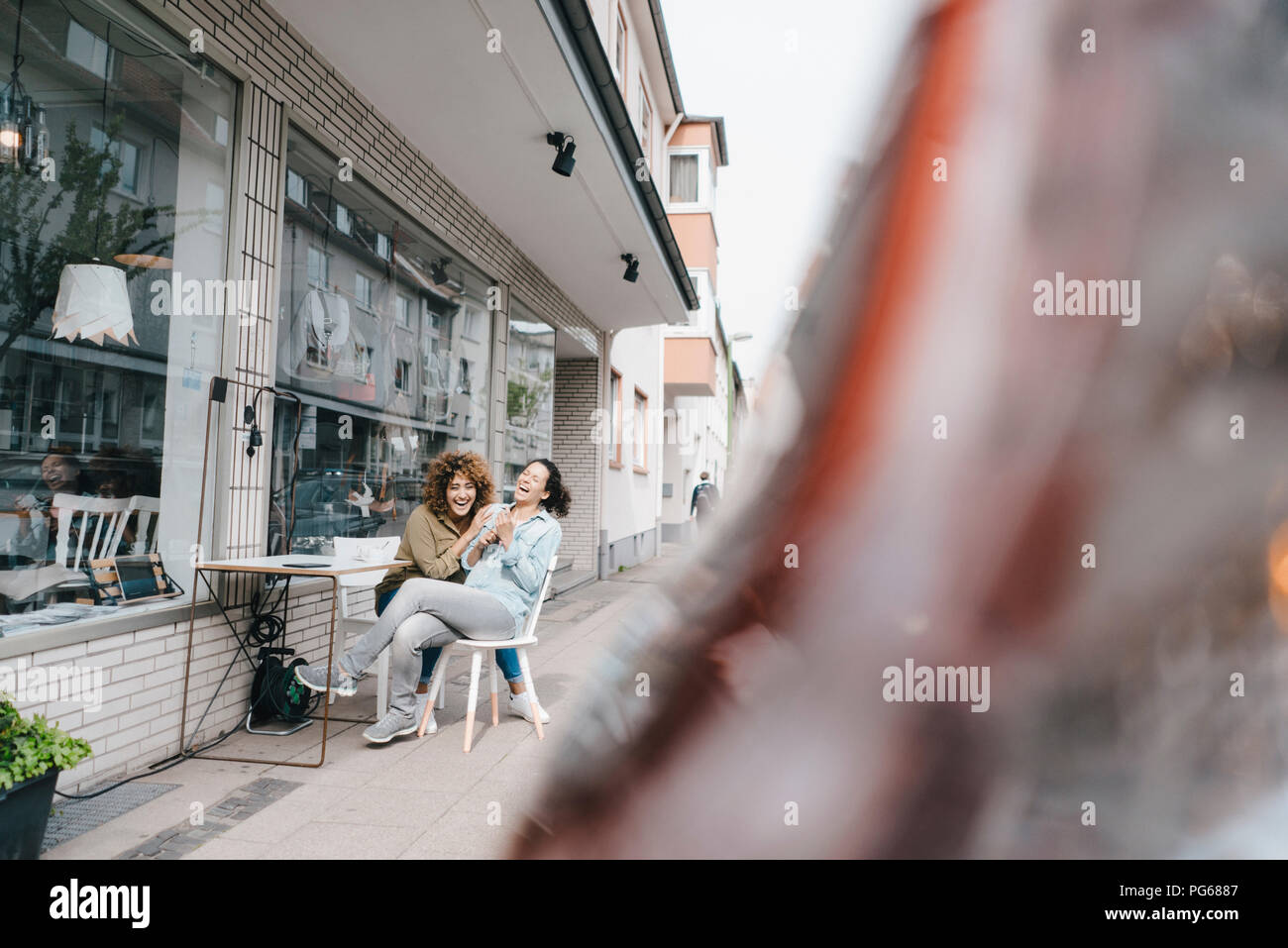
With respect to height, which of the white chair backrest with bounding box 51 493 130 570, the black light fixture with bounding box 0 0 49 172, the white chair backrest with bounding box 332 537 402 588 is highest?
the black light fixture with bounding box 0 0 49 172

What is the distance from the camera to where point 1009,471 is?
51 cm

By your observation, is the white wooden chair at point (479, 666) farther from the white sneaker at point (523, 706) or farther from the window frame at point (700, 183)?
the window frame at point (700, 183)

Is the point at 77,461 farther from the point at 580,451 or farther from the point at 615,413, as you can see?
the point at 615,413

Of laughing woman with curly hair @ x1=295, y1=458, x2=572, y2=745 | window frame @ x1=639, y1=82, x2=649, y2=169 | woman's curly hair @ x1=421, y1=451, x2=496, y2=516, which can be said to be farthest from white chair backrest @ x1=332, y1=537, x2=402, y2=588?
window frame @ x1=639, y1=82, x2=649, y2=169

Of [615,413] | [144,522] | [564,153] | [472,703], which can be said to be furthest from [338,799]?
[615,413]

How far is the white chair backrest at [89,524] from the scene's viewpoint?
142 inches

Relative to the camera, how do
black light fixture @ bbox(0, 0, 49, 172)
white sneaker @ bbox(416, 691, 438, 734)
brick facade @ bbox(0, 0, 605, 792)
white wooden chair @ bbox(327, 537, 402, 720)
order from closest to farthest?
1. black light fixture @ bbox(0, 0, 49, 172)
2. brick facade @ bbox(0, 0, 605, 792)
3. white sneaker @ bbox(416, 691, 438, 734)
4. white wooden chair @ bbox(327, 537, 402, 720)

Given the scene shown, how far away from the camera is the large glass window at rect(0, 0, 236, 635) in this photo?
3396 mm

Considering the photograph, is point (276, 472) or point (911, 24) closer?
point (911, 24)

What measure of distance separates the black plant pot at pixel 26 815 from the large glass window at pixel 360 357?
80.3 inches

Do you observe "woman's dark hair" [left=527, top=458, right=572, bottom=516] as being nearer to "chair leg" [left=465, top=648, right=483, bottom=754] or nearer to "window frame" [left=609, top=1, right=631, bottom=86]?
"chair leg" [left=465, top=648, right=483, bottom=754]

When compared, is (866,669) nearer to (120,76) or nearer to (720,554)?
(720,554)
